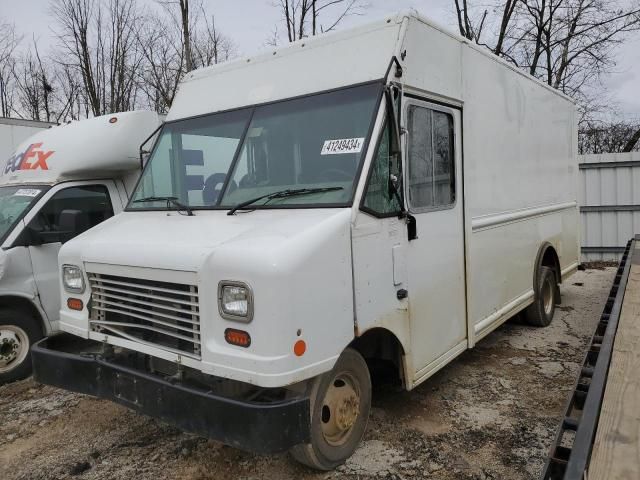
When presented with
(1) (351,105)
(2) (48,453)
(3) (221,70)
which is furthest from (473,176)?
(2) (48,453)

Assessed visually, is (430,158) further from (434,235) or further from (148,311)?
(148,311)

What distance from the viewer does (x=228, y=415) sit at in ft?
9.25

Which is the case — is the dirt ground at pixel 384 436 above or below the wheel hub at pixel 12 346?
below

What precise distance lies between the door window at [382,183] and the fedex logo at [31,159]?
4.33 meters

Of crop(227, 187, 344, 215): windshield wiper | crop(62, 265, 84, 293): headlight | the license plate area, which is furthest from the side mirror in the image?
crop(62, 265, 84, 293): headlight

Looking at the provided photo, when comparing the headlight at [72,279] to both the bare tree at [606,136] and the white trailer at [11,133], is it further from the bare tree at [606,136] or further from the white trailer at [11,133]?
the bare tree at [606,136]

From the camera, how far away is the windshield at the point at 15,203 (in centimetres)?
554

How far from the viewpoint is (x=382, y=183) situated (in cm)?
345

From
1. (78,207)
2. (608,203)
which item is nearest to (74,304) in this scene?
(78,207)

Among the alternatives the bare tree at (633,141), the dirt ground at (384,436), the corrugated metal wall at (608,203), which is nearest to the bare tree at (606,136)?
the bare tree at (633,141)

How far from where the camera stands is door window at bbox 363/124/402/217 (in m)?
3.34

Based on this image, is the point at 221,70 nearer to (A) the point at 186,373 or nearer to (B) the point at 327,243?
(B) the point at 327,243

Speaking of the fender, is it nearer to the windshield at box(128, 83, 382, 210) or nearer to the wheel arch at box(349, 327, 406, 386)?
the windshield at box(128, 83, 382, 210)

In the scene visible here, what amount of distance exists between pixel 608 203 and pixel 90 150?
33.2 feet
